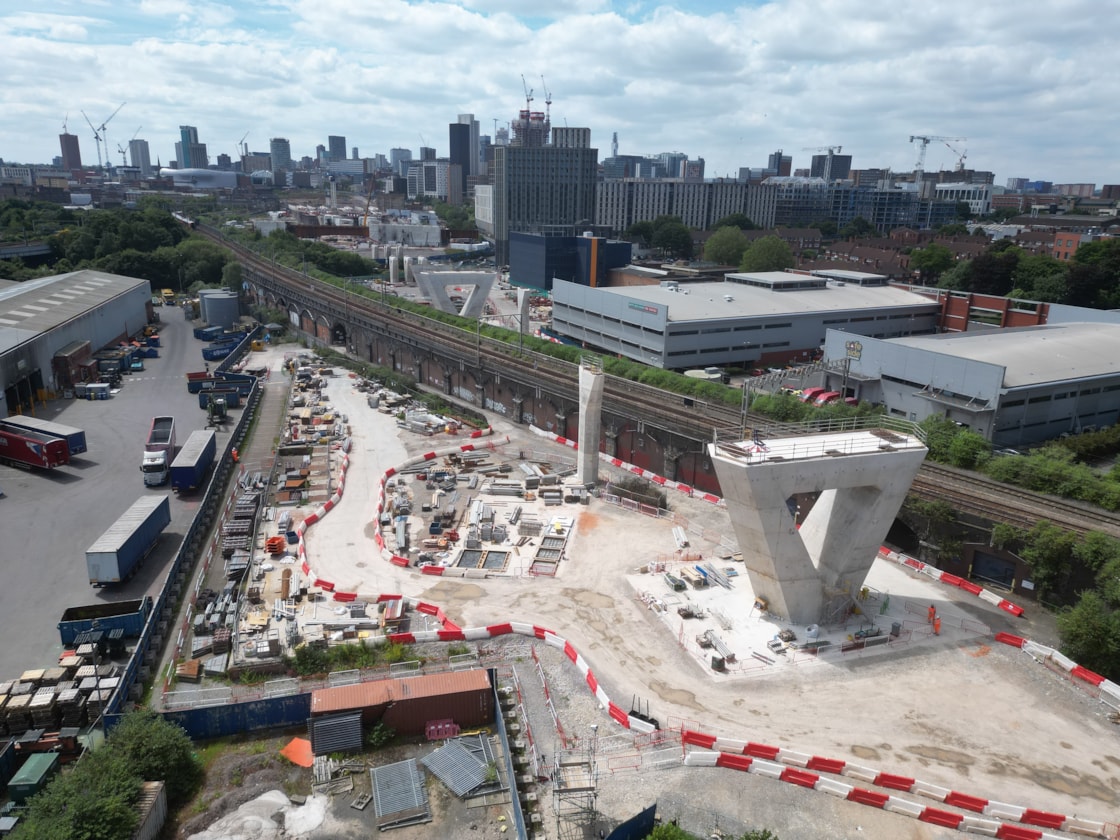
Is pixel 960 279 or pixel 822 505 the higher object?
pixel 960 279

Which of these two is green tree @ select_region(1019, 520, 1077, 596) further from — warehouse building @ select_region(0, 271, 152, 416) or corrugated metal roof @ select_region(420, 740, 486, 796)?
warehouse building @ select_region(0, 271, 152, 416)

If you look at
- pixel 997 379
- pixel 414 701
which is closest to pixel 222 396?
pixel 414 701

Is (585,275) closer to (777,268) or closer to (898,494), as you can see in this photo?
(777,268)

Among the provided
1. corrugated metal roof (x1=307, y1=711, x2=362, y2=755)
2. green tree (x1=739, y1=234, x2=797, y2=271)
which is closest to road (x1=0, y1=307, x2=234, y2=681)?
corrugated metal roof (x1=307, y1=711, x2=362, y2=755)

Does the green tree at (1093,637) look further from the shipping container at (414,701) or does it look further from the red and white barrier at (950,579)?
the shipping container at (414,701)

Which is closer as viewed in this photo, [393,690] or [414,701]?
[414,701]

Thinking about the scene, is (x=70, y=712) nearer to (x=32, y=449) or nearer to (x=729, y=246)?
(x=32, y=449)
